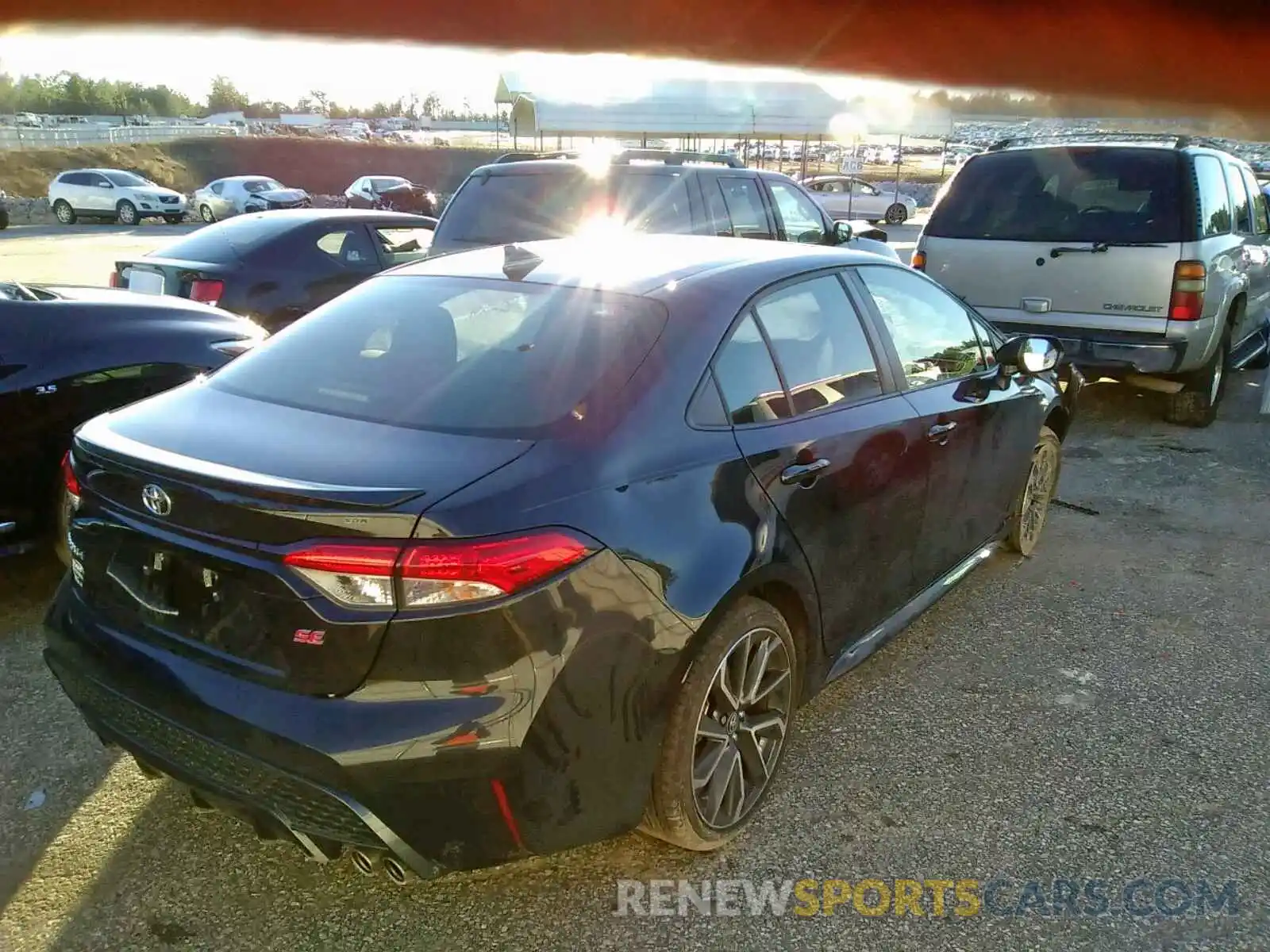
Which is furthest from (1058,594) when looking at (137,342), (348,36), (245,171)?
(245,171)

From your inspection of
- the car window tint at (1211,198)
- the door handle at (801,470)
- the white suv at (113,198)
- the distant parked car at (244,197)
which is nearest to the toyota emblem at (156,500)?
the door handle at (801,470)

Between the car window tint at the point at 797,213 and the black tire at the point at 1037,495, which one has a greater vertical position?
the car window tint at the point at 797,213

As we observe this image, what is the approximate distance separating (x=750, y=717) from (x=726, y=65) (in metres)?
1.62

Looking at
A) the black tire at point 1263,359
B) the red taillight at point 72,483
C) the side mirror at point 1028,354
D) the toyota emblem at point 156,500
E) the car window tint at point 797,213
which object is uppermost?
the car window tint at point 797,213

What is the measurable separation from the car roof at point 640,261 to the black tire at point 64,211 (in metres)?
31.4

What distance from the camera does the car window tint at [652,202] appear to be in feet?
23.0

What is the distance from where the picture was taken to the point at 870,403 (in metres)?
3.01

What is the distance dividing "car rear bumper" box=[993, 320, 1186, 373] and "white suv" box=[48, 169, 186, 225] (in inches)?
1130

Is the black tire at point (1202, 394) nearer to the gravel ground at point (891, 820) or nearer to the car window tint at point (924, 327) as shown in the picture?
the gravel ground at point (891, 820)

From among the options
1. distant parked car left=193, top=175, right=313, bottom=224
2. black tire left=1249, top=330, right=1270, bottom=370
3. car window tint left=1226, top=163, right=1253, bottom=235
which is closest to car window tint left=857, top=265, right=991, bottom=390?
car window tint left=1226, top=163, right=1253, bottom=235

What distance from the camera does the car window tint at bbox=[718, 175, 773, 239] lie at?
7590 mm

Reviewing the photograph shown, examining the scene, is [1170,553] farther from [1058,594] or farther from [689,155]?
[689,155]

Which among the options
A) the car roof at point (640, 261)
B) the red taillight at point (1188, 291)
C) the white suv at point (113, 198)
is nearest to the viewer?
the car roof at point (640, 261)

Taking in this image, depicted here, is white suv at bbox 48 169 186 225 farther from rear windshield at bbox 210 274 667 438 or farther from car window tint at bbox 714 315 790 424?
car window tint at bbox 714 315 790 424
